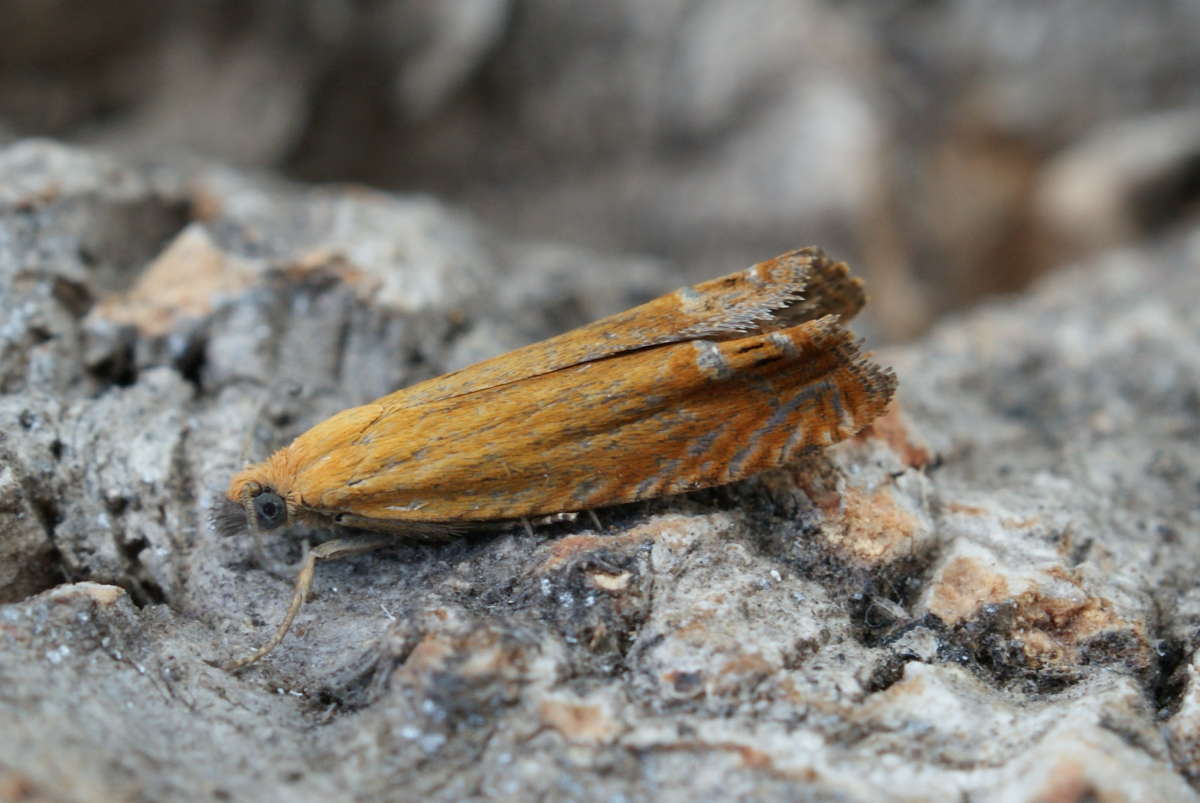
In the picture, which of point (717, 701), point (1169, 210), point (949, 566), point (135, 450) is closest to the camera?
point (717, 701)

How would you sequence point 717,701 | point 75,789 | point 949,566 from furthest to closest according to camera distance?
point 949,566, point 717,701, point 75,789

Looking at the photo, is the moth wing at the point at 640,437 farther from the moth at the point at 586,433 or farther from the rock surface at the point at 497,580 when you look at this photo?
the rock surface at the point at 497,580

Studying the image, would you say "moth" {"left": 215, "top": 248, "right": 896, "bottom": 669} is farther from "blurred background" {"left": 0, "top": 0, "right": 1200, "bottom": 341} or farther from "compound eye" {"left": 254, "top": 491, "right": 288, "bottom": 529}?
"blurred background" {"left": 0, "top": 0, "right": 1200, "bottom": 341}

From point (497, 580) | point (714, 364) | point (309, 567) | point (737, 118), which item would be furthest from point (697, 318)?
point (737, 118)

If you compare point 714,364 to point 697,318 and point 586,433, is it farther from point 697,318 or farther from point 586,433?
point 586,433

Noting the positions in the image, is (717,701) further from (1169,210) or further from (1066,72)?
(1066,72)

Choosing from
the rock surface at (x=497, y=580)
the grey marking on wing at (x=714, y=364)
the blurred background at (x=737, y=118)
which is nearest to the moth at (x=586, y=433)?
the grey marking on wing at (x=714, y=364)

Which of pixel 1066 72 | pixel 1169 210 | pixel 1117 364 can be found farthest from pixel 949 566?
pixel 1066 72
